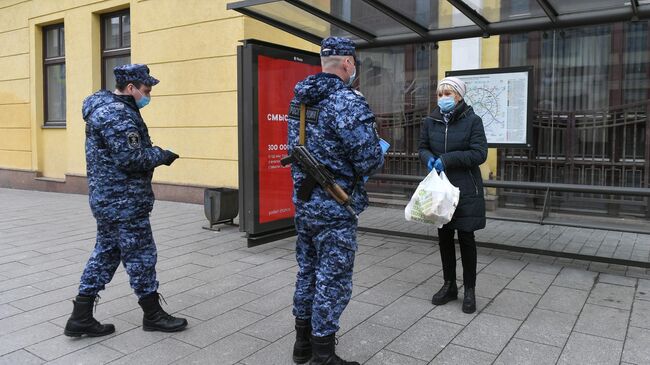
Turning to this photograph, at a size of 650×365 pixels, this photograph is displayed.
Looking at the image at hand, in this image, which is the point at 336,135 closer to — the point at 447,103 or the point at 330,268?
the point at 330,268

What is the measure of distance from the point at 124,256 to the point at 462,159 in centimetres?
238

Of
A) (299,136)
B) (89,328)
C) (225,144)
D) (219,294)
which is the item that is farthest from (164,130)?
(299,136)

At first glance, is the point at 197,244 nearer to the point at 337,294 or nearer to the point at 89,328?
the point at 89,328

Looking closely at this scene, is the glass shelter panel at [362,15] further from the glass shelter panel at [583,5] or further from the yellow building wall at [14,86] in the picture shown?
the yellow building wall at [14,86]

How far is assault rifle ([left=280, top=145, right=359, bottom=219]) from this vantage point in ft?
9.16

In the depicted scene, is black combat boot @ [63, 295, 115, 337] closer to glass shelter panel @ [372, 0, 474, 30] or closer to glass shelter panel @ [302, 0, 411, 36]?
glass shelter panel @ [302, 0, 411, 36]

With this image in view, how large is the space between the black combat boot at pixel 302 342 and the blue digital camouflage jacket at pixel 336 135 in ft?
2.16

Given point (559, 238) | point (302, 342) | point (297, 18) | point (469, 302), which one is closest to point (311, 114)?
point (302, 342)

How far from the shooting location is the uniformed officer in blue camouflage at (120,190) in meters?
3.30

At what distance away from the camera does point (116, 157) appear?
3273 millimetres

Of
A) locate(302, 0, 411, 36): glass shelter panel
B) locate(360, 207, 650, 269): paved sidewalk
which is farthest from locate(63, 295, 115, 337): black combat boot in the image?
locate(360, 207, 650, 269): paved sidewalk

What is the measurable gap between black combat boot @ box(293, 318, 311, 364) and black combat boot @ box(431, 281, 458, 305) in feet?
4.54

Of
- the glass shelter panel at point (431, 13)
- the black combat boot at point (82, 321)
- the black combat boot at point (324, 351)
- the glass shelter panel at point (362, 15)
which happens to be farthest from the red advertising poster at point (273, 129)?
the black combat boot at point (324, 351)

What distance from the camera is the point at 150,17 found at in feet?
31.3
